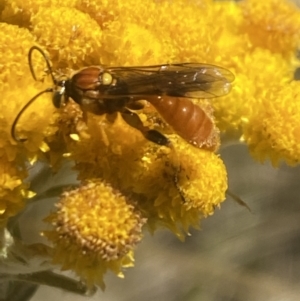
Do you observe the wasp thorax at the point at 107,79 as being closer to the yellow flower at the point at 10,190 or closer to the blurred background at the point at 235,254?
the yellow flower at the point at 10,190

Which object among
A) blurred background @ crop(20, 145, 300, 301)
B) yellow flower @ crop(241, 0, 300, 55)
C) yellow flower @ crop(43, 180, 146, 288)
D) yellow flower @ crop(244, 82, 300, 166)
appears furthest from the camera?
blurred background @ crop(20, 145, 300, 301)

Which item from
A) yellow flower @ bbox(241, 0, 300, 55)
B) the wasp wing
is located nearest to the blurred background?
yellow flower @ bbox(241, 0, 300, 55)

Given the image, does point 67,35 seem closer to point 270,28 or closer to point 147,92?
point 147,92

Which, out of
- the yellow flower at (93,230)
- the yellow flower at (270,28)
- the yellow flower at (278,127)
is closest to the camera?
the yellow flower at (93,230)

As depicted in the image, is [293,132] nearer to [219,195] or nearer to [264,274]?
[219,195]

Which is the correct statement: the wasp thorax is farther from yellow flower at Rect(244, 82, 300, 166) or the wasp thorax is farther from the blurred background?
the blurred background

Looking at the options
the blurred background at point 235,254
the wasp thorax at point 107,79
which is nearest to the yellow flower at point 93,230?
the wasp thorax at point 107,79

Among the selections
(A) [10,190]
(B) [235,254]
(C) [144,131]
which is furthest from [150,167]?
(B) [235,254]
